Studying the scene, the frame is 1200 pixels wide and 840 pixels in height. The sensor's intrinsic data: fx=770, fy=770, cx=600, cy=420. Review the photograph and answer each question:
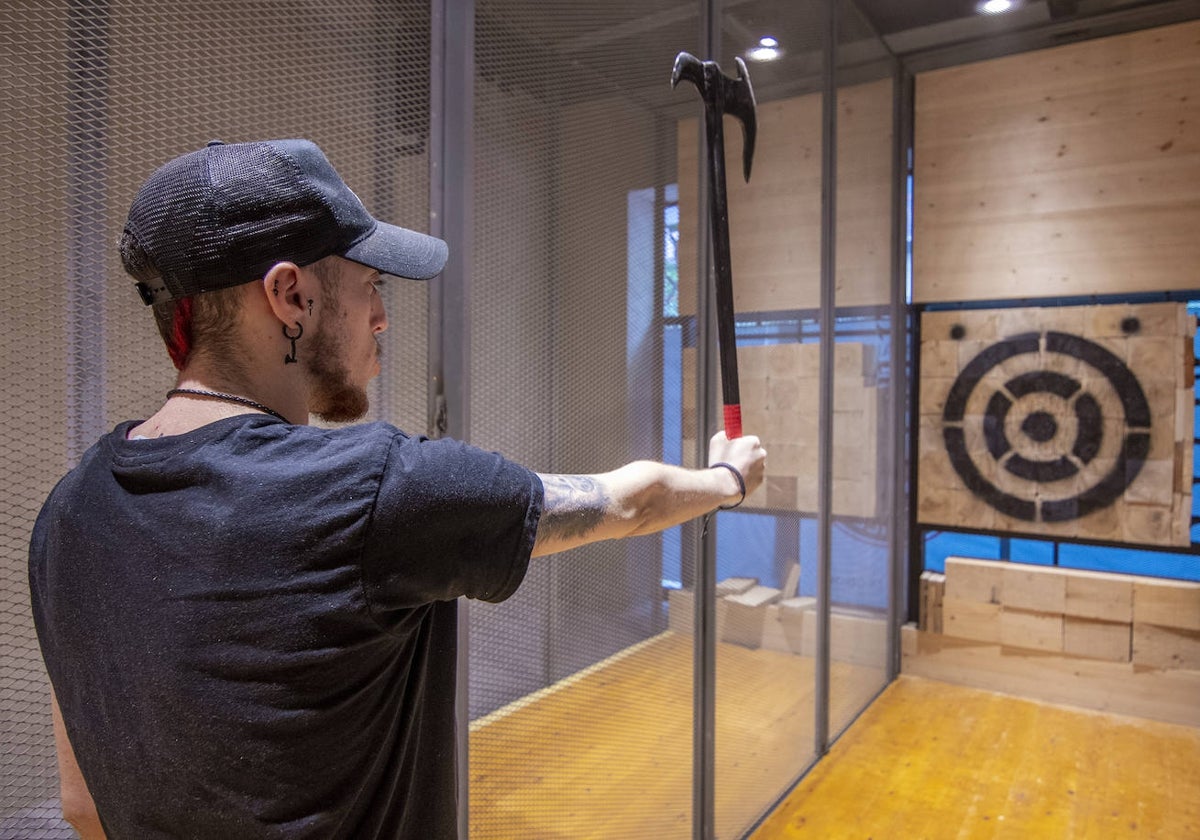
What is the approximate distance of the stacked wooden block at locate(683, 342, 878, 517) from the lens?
2.33 metres

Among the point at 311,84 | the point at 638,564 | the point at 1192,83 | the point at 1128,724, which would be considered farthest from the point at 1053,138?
the point at 311,84

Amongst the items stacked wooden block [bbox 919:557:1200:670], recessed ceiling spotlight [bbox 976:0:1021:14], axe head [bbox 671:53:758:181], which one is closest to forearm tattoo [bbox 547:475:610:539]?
axe head [bbox 671:53:758:181]

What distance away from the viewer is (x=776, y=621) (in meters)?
2.46

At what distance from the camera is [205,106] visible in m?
0.95

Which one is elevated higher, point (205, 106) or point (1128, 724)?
point (205, 106)

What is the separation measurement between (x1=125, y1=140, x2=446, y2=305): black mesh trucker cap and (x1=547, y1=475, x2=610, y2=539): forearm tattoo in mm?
319

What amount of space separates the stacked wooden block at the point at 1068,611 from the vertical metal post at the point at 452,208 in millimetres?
2856

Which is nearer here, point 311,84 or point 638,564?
point 311,84

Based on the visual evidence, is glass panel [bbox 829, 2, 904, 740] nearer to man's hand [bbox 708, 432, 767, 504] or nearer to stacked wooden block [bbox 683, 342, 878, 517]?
stacked wooden block [bbox 683, 342, 878, 517]

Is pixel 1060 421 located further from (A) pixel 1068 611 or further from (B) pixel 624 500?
(B) pixel 624 500

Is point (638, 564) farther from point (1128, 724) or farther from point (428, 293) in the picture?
point (1128, 724)

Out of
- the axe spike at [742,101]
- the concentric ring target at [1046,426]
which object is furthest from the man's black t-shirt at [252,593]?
the concentric ring target at [1046,426]

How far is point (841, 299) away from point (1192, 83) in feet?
5.51

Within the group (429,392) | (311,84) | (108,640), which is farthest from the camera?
(429,392)
